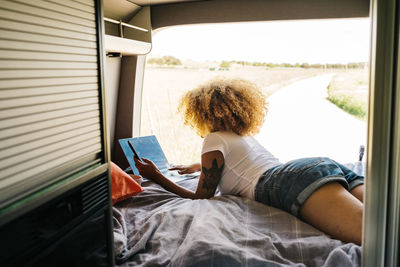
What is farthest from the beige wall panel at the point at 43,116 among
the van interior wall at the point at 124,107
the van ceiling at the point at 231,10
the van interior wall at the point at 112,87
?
the van interior wall at the point at 124,107

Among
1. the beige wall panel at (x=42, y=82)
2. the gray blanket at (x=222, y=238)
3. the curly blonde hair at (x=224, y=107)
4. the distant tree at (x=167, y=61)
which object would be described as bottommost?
the gray blanket at (x=222, y=238)

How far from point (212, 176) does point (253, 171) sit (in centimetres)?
24

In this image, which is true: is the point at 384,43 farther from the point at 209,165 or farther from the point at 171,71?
the point at 171,71

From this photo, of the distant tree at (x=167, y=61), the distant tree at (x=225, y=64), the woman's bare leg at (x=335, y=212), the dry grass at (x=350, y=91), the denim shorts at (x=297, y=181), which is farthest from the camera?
the distant tree at (x=167, y=61)

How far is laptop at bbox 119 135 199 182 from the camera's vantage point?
2.71 m

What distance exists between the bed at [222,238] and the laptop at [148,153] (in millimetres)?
752

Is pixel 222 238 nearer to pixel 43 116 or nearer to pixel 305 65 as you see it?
pixel 43 116

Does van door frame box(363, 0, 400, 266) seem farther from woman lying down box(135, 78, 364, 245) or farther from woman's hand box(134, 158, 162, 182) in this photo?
woman's hand box(134, 158, 162, 182)

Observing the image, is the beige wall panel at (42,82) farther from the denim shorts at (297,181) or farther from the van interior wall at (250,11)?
the van interior wall at (250,11)

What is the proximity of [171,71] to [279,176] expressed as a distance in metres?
2.61

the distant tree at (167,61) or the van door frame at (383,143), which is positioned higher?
the distant tree at (167,61)

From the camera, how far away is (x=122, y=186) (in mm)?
2141

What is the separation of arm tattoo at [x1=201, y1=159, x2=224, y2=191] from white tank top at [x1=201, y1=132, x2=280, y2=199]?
0.05 meters

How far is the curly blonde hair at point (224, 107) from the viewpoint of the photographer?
2129mm
